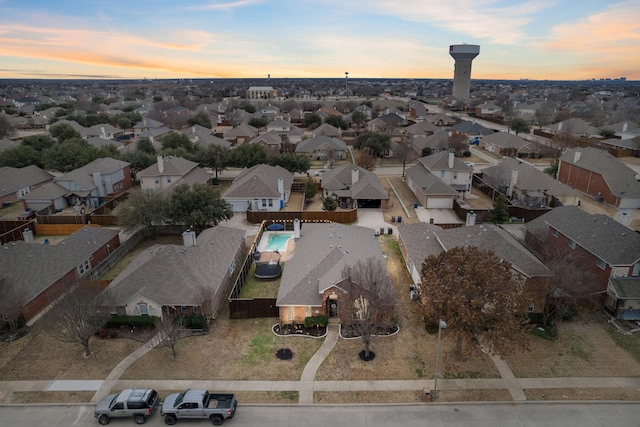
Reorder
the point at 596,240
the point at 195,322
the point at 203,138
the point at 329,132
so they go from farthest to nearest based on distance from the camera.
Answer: the point at 329,132, the point at 203,138, the point at 596,240, the point at 195,322

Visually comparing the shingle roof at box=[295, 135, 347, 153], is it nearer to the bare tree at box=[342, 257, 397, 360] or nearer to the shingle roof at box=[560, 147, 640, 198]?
the shingle roof at box=[560, 147, 640, 198]

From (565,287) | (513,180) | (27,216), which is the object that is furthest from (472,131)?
(27,216)

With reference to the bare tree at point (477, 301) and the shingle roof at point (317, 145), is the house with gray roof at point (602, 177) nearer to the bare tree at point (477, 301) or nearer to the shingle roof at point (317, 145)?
the bare tree at point (477, 301)

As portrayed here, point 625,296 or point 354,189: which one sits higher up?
point 354,189

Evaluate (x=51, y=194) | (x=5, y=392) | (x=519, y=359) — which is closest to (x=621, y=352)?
(x=519, y=359)

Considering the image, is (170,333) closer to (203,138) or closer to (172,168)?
(172,168)

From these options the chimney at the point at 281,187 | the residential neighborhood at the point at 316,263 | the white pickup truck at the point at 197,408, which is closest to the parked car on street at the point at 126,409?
the white pickup truck at the point at 197,408

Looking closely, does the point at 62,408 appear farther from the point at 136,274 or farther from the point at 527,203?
the point at 527,203
